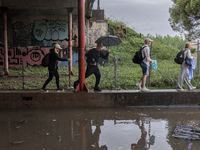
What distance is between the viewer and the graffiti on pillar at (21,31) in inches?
746

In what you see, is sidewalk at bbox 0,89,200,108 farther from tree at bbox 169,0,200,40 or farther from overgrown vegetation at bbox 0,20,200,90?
tree at bbox 169,0,200,40

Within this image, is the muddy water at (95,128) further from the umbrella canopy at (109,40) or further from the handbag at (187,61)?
the umbrella canopy at (109,40)

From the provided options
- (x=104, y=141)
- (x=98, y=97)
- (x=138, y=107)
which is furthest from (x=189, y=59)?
(x=104, y=141)

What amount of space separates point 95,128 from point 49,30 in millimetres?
15578

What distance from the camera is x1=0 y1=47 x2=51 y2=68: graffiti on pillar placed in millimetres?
18625

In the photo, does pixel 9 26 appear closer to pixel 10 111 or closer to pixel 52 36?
pixel 52 36

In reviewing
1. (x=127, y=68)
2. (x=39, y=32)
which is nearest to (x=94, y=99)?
(x=127, y=68)

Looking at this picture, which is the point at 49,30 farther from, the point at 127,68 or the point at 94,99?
the point at 94,99

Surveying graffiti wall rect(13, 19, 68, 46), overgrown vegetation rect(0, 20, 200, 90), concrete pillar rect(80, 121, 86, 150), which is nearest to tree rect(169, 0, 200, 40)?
overgrown vegetation rect(0, 20, 200, 90)

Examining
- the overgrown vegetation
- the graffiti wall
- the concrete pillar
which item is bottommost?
the concrete pillar

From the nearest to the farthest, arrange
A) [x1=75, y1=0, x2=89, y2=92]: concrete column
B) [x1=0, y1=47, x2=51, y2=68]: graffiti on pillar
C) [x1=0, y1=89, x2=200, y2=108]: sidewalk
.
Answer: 1. [x1=0, y1=89, x2=200, y2=108]: sidewalk
2. [x1=75, y1=0, x2=89, y2=92]: concrete column
3. [x1=0, y1=47, x2=51, y2=68]: graffiti on pillar

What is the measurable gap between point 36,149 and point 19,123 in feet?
6.09

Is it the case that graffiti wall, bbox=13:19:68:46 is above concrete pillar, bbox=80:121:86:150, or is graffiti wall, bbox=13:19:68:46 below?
above

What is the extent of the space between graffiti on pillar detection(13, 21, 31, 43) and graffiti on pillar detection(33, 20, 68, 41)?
0.60m
